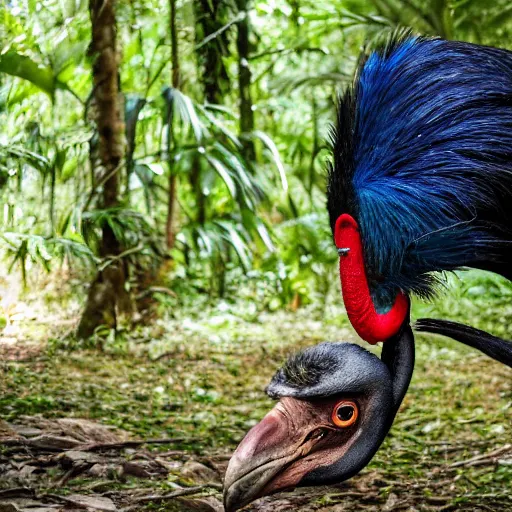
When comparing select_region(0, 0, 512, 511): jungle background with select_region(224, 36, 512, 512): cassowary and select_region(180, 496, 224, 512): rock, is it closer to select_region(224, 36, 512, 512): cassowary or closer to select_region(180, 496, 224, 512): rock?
select_region(180, 496, 224, 512): rock

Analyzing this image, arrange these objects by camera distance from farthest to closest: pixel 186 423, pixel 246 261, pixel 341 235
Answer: pixel 246 261 < pixel 186 423 < pixel 341 235

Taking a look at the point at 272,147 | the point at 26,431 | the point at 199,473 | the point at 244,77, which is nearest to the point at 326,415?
the point at 199,473

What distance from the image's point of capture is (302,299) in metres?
6.23

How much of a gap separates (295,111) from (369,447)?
16.6 feet

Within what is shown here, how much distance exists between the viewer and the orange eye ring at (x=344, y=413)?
2121mm

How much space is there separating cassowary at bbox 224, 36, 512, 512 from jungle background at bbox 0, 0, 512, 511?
393 millimetres

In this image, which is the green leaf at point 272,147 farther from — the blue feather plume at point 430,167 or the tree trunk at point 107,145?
the blue feather plume at point 430,167

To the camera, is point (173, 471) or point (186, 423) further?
point (186, 423)

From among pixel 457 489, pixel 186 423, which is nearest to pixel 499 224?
pixel 457 489

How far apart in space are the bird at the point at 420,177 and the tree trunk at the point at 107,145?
2284 millimetres

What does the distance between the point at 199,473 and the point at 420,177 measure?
1.29 m

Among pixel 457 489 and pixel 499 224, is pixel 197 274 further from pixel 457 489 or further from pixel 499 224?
pixel 499 224

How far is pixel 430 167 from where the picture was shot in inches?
91.5

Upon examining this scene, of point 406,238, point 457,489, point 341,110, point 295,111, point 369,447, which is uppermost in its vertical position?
point 295,111
